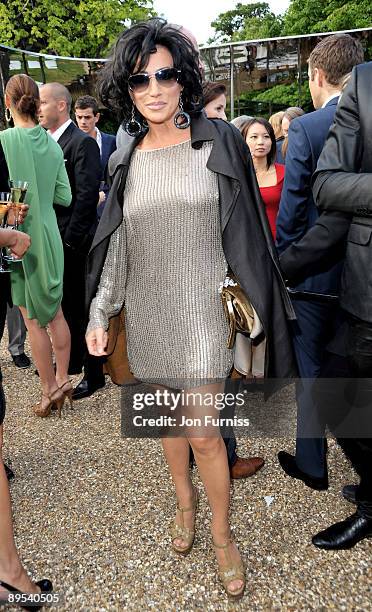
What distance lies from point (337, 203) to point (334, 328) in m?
0.93

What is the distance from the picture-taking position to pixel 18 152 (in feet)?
10.4

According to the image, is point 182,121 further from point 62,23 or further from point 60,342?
point 62,23

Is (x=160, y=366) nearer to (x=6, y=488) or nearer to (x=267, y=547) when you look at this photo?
(x=6, y=488)

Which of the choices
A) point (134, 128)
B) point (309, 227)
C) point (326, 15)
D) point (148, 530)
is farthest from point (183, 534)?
point (326, 15)

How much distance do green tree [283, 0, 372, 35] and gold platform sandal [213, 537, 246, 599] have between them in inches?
1084

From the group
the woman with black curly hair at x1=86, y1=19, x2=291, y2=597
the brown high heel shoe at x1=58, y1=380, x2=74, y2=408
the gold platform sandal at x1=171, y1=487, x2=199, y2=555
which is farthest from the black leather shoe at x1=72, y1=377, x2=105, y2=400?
the woman with black curly hair at x1=86, y1=19, x2=291, y2=597

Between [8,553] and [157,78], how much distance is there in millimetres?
1972

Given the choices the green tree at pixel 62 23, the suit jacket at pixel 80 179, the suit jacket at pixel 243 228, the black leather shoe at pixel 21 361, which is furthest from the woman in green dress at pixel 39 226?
the green tree at pixel 62 23

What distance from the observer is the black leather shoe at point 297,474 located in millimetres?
2826

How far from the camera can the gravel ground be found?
7.11ft

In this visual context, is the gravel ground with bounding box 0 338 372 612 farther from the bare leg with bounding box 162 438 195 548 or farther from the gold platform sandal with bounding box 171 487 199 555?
the bare leg with bounding box 162 438 195 548

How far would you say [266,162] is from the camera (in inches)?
148

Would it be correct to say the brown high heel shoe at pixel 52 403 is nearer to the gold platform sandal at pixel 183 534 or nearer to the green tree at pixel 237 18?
the gold platform sandal at pixel 183 534

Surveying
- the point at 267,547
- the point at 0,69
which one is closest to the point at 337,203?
the point at 267,547
